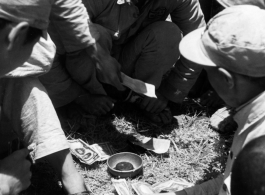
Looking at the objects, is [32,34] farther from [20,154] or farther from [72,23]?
[72,23]

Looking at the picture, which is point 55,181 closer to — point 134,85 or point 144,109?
point 134,85

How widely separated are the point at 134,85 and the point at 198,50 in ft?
3.88

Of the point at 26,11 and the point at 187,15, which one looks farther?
the point at 187,15

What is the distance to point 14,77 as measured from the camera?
2611 millimetres

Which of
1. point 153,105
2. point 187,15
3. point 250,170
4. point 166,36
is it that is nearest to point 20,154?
point 250,170

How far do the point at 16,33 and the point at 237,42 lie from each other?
0.99 meters

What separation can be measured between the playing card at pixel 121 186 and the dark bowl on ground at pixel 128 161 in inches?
2.5

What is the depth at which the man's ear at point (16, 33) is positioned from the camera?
6.08 ft

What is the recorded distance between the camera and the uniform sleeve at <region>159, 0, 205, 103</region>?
383cm

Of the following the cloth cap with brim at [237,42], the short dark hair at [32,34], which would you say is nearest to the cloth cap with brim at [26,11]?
the short dark hair at [32,34]

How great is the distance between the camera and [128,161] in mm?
3266

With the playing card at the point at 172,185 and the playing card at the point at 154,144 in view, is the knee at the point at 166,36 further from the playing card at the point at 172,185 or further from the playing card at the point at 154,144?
the playing card at the point at 172,185

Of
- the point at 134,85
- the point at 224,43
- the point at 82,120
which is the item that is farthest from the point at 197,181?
the point at 224,43

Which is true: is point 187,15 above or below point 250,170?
below
